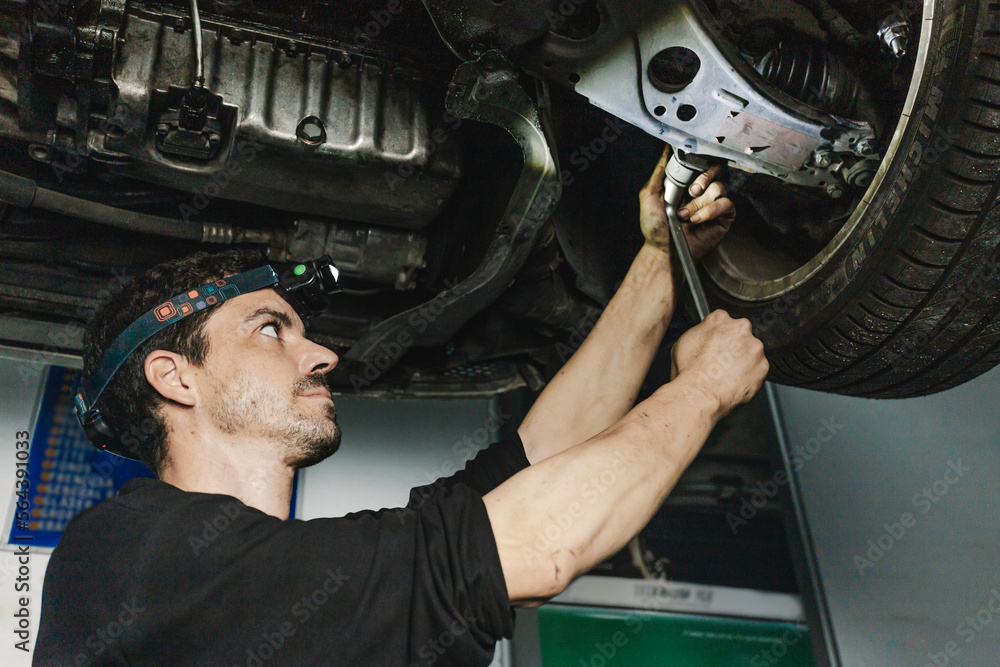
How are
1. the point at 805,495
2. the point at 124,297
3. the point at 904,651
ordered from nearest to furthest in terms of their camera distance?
the point at 124,297 → the point at 904,651 → the point at 805,495

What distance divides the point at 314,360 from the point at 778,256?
2.26 feet

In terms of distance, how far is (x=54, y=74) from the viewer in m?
1.06

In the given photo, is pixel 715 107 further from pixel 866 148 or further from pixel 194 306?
pixel 194 306

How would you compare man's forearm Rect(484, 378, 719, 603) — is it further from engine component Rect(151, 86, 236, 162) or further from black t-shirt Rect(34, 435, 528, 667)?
engine component Rect(151, 86, 236, 162)

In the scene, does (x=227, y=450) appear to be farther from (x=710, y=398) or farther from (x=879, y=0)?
(x=879, y=0)

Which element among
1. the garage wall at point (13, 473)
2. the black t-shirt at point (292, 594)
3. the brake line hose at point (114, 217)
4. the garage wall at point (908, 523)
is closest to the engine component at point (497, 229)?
the brake line hose at point (114, 217)

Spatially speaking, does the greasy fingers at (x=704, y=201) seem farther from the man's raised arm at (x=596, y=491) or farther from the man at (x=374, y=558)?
the man's raised arm at (x=596, y=491)

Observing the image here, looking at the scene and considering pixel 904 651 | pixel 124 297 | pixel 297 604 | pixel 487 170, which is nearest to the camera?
pixel 297 604

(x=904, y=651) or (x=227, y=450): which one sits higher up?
(x=227, y=450)

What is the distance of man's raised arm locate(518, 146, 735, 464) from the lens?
1150 mm

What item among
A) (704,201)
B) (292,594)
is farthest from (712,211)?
(292,594)

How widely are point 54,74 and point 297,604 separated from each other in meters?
0.78

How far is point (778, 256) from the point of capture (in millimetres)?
1162

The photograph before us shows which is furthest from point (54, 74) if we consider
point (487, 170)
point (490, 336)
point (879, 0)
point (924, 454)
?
point (924, 454)
